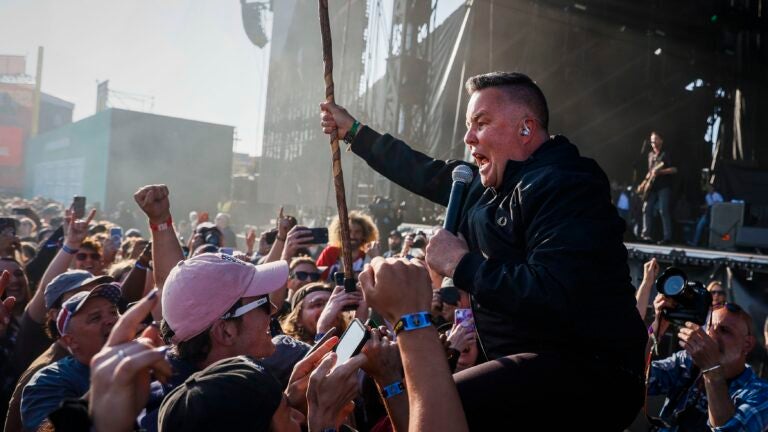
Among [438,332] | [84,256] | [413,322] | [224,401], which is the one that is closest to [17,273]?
[84,256]

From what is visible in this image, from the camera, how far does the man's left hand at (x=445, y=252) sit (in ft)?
5.57

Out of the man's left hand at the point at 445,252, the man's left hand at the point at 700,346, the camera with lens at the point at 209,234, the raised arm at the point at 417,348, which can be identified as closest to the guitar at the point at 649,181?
the camera with lens at the point at 209,234

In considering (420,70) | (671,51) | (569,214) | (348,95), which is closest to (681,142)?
(671,51)

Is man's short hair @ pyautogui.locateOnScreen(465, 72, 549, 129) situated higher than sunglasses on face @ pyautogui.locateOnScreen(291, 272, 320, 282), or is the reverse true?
man's short hair @ pyautogui.locateOnScreen(465, 72, 549, 129)

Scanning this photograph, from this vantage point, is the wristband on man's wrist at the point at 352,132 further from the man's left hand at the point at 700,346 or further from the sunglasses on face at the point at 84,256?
the sunglasses on face at the point at 84,256

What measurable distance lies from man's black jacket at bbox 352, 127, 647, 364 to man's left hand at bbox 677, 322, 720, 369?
59.2 inches

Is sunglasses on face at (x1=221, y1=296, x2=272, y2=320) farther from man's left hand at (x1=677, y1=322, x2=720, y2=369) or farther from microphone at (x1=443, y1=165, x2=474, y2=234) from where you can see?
man's left hand at (x1=677, y1=322, x2=720, y2=369)

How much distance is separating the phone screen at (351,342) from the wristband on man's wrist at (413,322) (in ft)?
0.83

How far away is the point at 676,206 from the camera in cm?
1261

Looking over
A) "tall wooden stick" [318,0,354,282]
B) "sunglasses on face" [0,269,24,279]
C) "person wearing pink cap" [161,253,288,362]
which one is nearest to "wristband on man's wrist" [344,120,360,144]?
"tall wooden stick" [318,0,354,282]

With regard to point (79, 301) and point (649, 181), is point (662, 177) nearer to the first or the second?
point (649, 181)

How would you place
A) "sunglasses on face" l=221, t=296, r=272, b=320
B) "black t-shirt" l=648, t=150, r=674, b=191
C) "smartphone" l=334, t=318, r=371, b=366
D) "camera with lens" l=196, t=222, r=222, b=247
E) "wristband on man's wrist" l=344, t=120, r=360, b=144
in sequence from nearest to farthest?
"smartphone" l=334, t=318, r=371, b=366, "sunglasses on face" l=221, t=296, r=272, b=320, "wristband on man's wrist" l=344, t=120, r=360, b=144, "camera with lens" l=196, t=222, r=222, b=247, "black t-shirt" l=648, t=150, r=674, b=191

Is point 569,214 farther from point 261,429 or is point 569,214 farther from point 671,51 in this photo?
point 671,51

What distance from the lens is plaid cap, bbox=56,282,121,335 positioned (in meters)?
2.88
